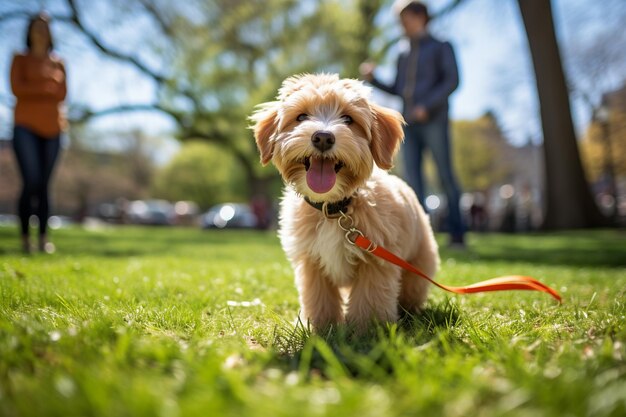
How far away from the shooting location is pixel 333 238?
9.50 ft

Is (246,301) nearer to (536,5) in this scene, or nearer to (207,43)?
(536,5)

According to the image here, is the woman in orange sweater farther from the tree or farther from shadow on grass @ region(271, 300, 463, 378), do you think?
the tree

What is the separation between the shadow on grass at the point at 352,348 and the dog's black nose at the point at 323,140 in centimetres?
108

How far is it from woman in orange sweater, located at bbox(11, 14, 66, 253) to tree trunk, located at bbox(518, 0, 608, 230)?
42.5 feet

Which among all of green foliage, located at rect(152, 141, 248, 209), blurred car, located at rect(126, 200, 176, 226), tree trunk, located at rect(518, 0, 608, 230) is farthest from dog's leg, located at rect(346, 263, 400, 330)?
green foliage, located at rect(152, 141, 248, 209)

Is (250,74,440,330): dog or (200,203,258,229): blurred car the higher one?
(250,74,440,330): dog

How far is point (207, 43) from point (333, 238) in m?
21.1

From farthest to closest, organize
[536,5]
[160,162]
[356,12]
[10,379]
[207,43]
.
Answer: [160,162] < [356,12] < [207,43] < [536,5] < [10,379]

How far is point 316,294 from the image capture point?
3.05 metres

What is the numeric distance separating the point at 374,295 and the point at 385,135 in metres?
1.09

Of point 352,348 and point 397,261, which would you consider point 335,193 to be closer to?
point 397,261

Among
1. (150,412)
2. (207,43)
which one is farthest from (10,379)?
(207,43)

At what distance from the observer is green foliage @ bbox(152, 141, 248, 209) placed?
6059 cm

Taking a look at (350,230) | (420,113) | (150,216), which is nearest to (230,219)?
(150,216)
